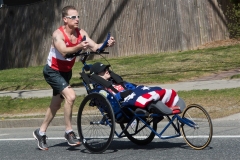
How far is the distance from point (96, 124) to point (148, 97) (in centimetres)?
109

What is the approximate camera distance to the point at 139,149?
27.3 feet

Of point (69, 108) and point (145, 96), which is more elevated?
point (145, 96)

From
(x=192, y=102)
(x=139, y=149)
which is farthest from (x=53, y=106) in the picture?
(x=192, y=102)

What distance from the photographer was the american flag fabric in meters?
7.54

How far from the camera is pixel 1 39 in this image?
25.2 m

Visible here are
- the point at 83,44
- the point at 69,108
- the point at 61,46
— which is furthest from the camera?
the point at 69,108

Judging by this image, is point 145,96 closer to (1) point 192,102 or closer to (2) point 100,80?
(2) point 100,80

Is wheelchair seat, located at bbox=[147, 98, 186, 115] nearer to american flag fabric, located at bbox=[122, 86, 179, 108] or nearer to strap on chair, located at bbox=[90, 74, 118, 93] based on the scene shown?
american flag fabric, located at bbox=[122, 86, 179, 108]

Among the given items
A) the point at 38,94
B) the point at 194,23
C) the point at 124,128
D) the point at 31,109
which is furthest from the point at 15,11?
A: the point at 124,128

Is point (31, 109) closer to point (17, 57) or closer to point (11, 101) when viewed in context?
point (11, 101)

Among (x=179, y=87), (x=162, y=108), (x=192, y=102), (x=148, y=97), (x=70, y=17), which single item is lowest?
(x=179, y=87)

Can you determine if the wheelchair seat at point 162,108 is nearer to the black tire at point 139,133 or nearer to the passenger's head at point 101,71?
the black tire at point 139,133

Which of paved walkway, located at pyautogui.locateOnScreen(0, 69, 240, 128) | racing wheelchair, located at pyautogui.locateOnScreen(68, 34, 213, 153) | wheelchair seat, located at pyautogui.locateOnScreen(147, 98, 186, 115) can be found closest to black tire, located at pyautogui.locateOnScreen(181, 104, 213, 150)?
racing wheelchair, located at pyautogui.locateOnScreen(68, 34, 213, 153)

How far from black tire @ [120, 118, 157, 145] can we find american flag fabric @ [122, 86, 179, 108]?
1.97 feet
